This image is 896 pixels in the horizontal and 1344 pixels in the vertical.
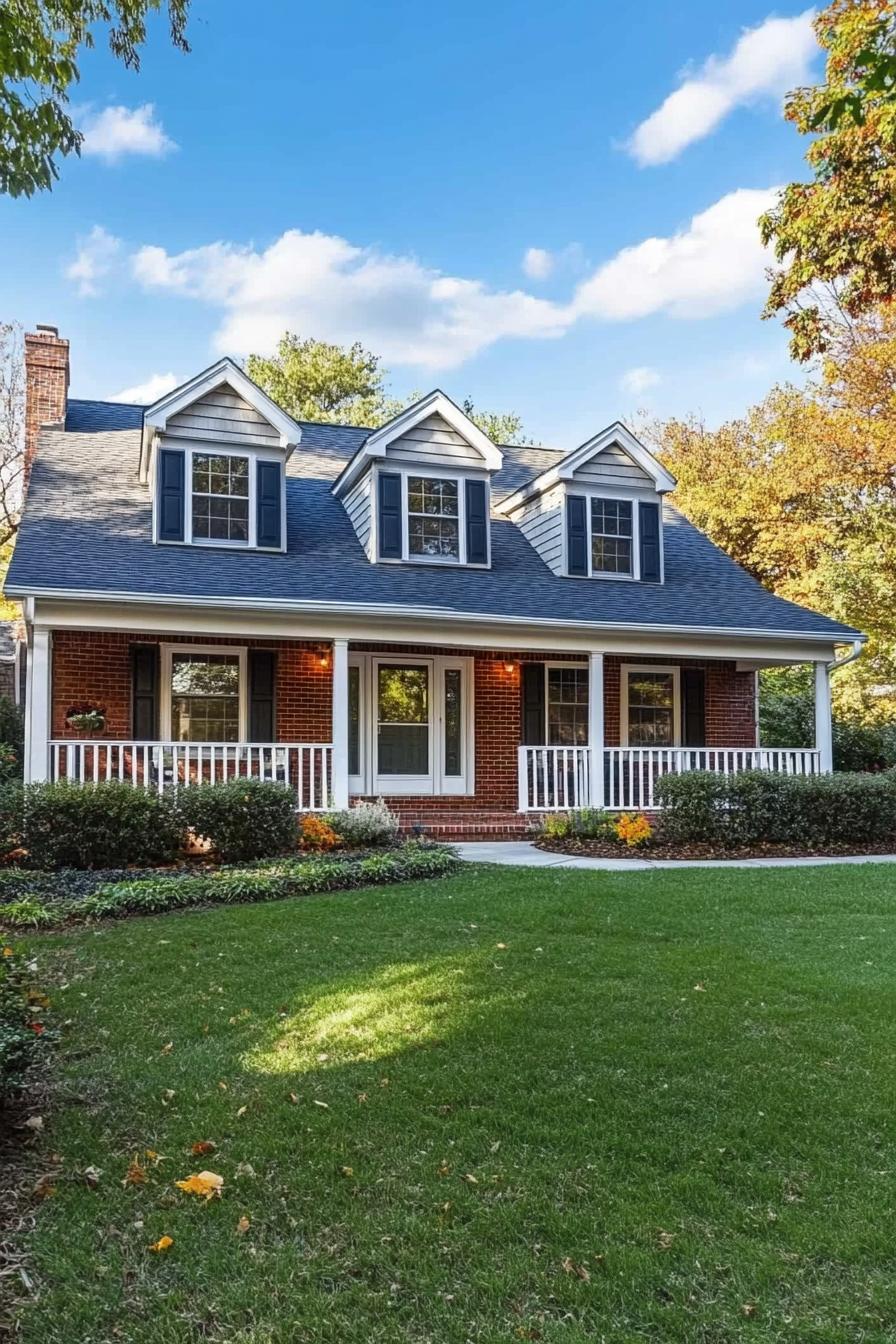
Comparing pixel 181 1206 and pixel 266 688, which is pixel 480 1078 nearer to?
pixel 181 1206

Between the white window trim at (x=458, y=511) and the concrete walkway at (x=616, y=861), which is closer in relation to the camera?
the concrete walkway at (x=616, y=861)

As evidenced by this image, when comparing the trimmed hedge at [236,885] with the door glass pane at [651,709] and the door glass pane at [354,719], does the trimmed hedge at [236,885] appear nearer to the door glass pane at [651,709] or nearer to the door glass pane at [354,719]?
the door glass pane at [354,719]

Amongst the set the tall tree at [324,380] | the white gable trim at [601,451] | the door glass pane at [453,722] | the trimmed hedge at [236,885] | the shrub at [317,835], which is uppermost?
the tall tree at [324,380]

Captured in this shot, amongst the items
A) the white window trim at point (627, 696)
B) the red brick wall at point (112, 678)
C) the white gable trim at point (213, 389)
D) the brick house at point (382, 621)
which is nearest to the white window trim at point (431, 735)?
the brick house at point (382, 621)

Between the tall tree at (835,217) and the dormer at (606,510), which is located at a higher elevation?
the tall tree at (835,217)

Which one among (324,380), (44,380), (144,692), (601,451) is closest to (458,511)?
(601,451)

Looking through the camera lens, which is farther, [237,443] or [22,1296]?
[237,443]

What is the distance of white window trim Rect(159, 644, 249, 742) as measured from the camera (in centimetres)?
1201

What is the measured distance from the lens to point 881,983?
515 cm

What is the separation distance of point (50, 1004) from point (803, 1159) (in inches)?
147

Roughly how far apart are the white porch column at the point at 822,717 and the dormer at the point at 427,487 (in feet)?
16.9

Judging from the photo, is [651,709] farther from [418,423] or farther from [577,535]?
[418,423]

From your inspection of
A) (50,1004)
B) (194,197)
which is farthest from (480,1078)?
(194,197)

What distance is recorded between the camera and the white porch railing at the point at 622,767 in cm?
1231
